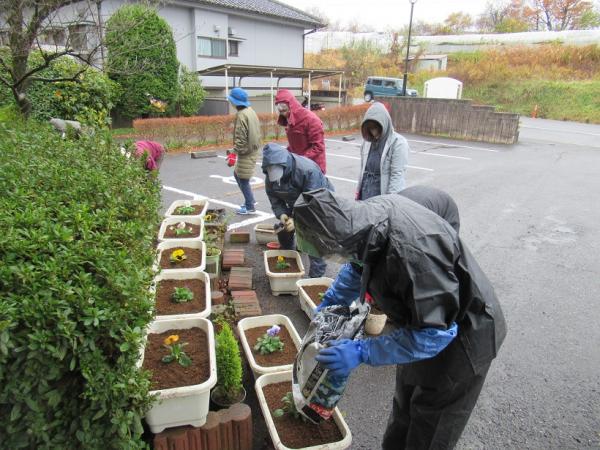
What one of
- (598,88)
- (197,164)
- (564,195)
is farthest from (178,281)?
(598,88)

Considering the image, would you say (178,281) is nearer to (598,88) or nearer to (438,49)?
(598,88)

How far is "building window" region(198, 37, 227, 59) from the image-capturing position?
18.7 m

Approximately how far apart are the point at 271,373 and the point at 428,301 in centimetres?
143

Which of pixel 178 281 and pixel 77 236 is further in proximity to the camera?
pixel 178 281

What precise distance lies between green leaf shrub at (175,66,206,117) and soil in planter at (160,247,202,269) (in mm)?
12581

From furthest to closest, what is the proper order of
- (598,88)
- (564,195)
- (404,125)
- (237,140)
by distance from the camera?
(598,88) → (404,125) → (564,195) → (237,140)

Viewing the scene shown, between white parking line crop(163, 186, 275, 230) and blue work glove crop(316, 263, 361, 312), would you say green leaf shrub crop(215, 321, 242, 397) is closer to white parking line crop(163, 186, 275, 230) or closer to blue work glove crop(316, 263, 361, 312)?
blue work glove crop(316, 263, 361, 312)

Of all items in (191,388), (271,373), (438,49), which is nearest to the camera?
(191,388)

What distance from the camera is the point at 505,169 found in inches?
443

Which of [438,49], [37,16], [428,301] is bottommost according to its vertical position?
[428,301]

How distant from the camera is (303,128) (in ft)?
16.7

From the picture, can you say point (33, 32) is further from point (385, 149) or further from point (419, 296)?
point (419, 296)

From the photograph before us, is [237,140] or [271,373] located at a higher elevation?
[237,140]

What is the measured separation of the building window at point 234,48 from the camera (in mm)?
20000
